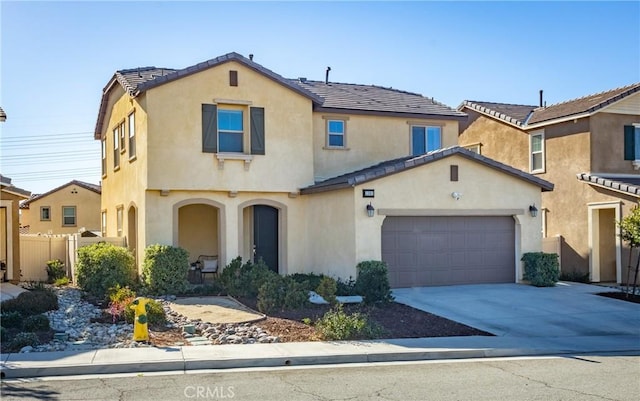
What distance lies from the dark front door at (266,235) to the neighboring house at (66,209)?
892 inches

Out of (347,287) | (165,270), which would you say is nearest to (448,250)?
(347,287)

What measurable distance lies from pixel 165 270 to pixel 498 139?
15777 mm

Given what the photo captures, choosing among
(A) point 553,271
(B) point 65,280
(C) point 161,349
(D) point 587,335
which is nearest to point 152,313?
(C) point 161,349

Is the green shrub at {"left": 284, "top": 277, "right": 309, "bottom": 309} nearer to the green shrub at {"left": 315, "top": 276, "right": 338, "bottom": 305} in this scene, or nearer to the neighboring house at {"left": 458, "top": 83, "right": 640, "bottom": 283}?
the green shrub at {"left": 315, "top": 276, "right": 338, "bottom": 305}

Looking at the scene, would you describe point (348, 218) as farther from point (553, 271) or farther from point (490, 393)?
point (490, 393)

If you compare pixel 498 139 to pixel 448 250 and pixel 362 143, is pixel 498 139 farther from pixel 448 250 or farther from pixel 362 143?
pixel 448 250

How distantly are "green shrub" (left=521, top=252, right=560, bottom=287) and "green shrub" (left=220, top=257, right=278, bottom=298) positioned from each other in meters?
7.65

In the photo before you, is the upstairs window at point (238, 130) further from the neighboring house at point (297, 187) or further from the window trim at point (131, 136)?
the window trim at point (131, 136)

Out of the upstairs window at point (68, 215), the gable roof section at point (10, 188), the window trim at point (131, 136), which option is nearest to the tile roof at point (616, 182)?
the window trim at point (131, 136)

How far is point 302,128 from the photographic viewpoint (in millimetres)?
21156

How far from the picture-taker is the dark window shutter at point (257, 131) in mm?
20438

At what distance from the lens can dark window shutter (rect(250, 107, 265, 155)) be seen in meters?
20.4

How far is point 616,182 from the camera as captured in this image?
21.7m

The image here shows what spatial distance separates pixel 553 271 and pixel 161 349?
42.1 ft
